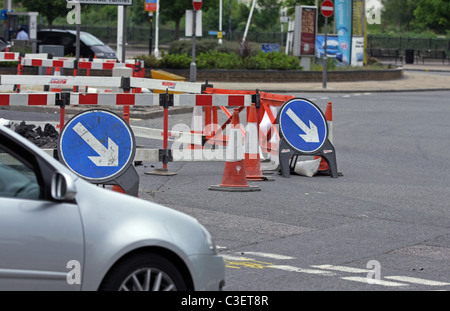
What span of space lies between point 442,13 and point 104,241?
250ft

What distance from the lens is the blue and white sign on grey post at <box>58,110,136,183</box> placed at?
955 centimetres

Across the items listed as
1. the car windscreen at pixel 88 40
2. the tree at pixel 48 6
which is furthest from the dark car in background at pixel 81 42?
the tree at pixel 48 6

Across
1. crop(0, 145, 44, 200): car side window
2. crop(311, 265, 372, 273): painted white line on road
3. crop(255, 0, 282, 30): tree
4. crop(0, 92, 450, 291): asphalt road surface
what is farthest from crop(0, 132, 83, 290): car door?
crop(255, 0, 282, 30): tree

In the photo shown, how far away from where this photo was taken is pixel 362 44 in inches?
1690

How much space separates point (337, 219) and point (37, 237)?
549 cm

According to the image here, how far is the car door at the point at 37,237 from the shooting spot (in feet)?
15.8

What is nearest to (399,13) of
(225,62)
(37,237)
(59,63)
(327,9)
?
(225,62)

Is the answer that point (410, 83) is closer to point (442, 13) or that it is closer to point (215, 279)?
point (215, 279)

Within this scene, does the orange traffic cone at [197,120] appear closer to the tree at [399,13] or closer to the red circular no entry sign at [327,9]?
the red circular no entry sign at [327,9]

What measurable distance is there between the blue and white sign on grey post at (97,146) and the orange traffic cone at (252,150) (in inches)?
105

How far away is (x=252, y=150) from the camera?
40.2 ft

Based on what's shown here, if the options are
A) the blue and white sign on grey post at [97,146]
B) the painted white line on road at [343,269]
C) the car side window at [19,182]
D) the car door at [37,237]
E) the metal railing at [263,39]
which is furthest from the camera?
the metal railing at [263,39]

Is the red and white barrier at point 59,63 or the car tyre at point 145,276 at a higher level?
the red and white barrier at point 59,63

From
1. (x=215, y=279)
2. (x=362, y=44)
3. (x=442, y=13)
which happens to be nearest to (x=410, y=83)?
(x=362, y=44)
